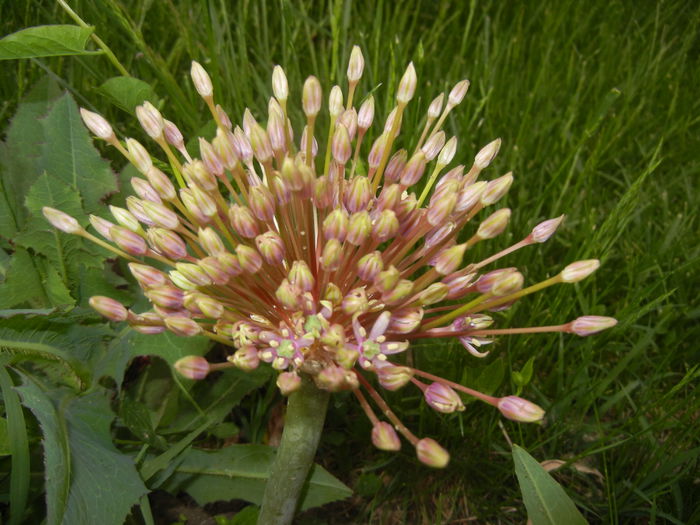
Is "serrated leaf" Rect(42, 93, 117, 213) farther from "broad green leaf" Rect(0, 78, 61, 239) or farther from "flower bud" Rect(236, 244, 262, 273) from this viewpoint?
"flower bud" Rect(236, 244, 262, 273)

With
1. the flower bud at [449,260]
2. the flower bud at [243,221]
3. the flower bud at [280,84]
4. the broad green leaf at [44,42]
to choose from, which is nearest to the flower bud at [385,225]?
the flower bud at [449,260]

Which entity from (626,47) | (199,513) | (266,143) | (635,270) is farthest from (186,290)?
(626,47)

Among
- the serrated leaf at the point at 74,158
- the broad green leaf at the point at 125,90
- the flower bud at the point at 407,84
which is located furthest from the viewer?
the serrated leaf at the point at 74,158

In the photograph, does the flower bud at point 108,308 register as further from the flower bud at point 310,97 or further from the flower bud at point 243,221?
the flower bud at point 310,97

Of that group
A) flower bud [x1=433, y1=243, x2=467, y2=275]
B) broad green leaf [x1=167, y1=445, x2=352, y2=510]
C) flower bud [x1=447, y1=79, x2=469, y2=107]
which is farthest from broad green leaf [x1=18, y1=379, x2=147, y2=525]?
flower bud [x1=447, y1=79, x2=469, y2=107]

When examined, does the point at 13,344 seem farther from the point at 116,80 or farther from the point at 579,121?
the point at 579,121

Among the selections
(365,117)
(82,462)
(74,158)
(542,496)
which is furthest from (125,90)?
(542,496)
